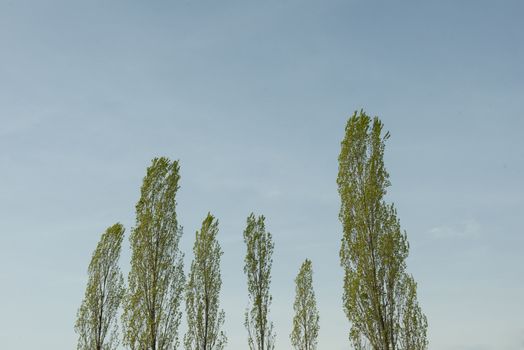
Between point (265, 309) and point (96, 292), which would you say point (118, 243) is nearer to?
point (96, 292)

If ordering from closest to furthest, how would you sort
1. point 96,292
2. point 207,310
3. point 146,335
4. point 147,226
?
point 146,335, point 147,226, point 207,310, point 96,292

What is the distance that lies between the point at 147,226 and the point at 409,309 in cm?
1649

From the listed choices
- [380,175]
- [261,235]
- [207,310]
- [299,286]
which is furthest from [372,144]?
[299,286]

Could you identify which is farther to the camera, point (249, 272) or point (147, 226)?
point (249, 272)

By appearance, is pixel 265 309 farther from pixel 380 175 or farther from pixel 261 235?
pixel 380 175

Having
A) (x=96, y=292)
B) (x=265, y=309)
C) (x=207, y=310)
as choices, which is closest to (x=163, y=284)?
(x=207, y=310)

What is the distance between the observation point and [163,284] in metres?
21.9

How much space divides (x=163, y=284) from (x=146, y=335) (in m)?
2.33

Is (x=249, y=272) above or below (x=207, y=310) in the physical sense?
above

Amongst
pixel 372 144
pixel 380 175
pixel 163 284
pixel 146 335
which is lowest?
pixel 146 335

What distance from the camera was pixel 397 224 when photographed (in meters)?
21.5

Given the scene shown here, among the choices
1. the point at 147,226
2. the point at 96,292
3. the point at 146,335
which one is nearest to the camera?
the point at 146,335

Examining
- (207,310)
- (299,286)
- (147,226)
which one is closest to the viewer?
(147,226)

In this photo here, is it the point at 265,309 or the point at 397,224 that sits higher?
the point at 397,224
